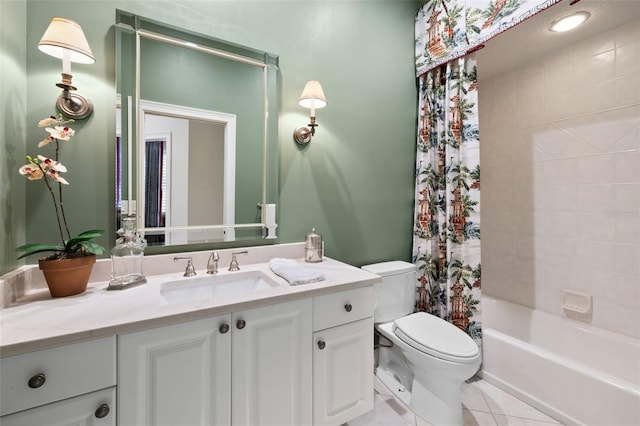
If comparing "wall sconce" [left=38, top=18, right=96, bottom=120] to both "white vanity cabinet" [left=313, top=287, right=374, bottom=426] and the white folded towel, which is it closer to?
the white folded towel

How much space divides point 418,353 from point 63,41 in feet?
6.79

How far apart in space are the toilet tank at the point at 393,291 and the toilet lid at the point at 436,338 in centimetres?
11

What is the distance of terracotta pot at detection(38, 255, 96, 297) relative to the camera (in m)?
0.96

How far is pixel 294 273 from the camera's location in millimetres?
1256

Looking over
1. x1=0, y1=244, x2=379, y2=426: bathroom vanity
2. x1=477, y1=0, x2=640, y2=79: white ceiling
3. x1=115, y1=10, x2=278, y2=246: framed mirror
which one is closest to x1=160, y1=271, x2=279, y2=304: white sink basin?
x1=0, y1=244, x2=379, y2=426: bathroom vanity

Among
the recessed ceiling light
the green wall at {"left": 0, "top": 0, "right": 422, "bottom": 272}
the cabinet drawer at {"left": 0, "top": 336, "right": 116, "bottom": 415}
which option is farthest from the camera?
the recessed ceiling light

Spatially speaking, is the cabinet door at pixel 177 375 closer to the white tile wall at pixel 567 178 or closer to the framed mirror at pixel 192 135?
the framed mirror at pixel 192 135

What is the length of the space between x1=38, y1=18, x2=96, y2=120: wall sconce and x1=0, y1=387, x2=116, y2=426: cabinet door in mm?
1067

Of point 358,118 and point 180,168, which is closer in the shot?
point 180,168

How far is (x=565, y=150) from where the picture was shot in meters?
2.04

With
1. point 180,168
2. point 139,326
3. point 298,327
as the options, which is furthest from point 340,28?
point 139,326

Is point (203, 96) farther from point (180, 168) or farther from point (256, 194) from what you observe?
point (256, 194)

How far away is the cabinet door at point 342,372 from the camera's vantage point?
1.18 m

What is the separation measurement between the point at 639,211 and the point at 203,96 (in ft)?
8.87
